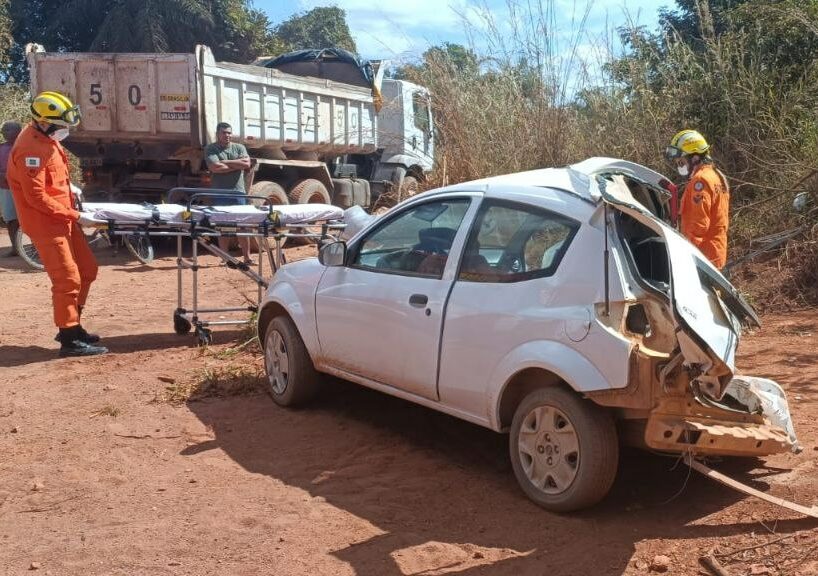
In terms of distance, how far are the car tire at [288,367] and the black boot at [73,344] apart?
7.32ft

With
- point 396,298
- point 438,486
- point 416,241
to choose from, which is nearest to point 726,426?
point 438,486

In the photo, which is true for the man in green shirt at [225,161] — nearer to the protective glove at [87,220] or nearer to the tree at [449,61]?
the tree at [449,61]

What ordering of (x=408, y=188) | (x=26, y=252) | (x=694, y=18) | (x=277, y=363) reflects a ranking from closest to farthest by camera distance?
1. (x=277, y=363)
2. (x=26, y=252)
3. (x=408, y=188)
4. (x=694, y=18)

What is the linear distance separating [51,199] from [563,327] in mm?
4989

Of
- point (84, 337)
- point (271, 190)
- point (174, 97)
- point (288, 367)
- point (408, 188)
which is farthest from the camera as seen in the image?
point (408, 188)

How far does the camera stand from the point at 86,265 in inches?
324

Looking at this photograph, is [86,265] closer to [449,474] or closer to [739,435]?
[449,474]

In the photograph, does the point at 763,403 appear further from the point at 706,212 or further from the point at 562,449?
the point at 706,212

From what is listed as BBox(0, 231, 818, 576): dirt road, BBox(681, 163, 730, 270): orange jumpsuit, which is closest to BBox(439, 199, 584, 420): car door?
BBox(0, 231, 818, 576): dirt road

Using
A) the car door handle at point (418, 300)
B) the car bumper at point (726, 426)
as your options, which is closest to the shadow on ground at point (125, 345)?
the car door handle at point (418, 300)

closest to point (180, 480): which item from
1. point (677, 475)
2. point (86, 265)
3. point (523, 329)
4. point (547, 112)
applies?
point (523, 329)

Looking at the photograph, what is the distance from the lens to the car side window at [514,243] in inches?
183

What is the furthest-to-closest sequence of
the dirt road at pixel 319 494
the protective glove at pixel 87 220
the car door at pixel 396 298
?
the protective glove at pixel 87 220 → the car door at pixel 396 298 → the dirt road at pixel 319 494

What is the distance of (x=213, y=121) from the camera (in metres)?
13.1
